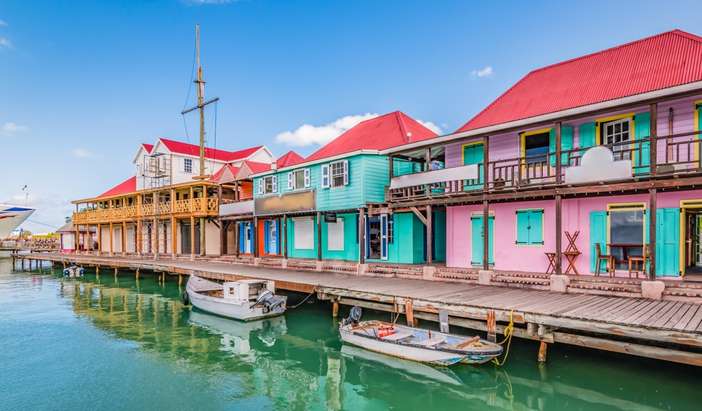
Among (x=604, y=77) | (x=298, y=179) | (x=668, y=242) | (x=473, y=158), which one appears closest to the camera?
(x=668, y=242)

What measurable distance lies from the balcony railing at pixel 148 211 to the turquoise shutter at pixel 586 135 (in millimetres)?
23431

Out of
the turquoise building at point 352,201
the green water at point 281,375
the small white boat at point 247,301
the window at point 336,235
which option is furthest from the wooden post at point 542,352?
the window at point 336,235

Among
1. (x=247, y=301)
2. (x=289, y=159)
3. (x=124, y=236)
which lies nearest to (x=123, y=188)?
(x=124, y=236)

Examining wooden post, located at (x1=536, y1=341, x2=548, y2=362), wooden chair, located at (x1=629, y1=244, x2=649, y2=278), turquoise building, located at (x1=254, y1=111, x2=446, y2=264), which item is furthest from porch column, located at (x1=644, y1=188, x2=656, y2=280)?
turquoise building, located at (x1=254, y1=111, x2=446, y2=264)

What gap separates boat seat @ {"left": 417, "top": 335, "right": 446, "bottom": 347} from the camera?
1048 cm

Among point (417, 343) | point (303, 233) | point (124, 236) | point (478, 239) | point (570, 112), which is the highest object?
point (570, 112)

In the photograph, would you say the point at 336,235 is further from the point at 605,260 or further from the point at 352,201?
the point at 605,260

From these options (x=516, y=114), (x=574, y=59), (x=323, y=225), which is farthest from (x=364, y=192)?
(x=574, y=59)

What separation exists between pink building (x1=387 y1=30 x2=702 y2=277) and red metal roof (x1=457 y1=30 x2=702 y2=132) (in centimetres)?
5

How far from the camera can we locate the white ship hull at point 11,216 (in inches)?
2542

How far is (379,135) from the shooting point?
872 inches

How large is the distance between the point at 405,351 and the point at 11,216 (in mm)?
75840

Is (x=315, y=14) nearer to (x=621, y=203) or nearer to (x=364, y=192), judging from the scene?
(x=364, y=192)

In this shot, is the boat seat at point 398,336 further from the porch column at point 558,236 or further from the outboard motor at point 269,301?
the outboard motor at point 269,301
